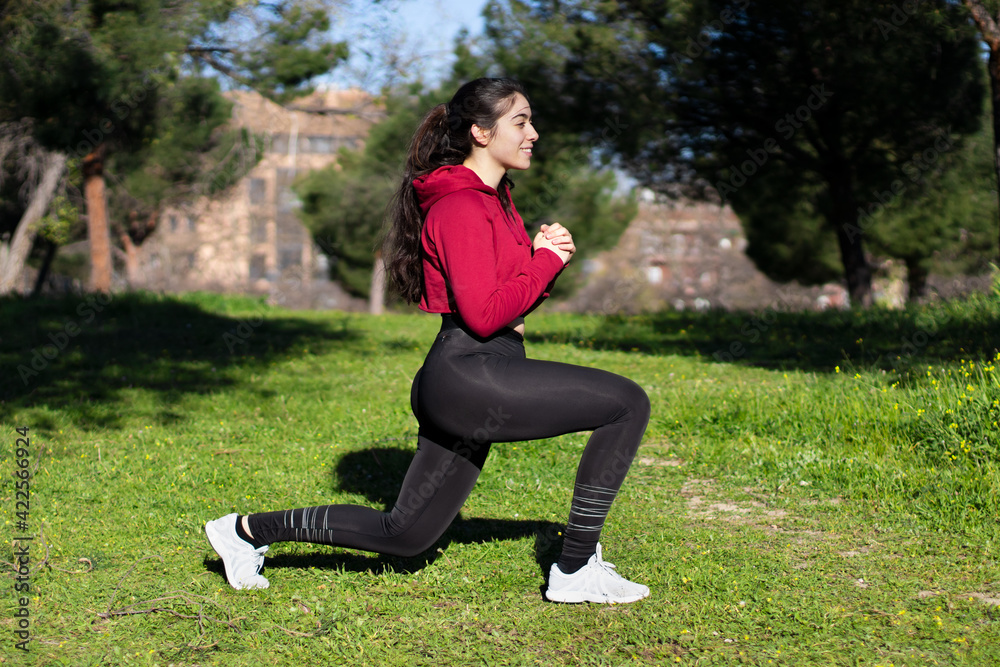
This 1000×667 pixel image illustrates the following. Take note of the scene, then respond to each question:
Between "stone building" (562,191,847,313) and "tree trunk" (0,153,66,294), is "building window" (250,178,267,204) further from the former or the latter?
"tree trunk" (0,153,66,294)

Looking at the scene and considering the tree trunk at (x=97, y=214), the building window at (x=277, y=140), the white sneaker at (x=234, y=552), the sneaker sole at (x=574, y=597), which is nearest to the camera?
the sneaker sole at (x=574, y=597)

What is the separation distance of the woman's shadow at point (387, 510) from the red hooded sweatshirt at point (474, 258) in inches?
55.6

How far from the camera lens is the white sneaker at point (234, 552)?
3.66m

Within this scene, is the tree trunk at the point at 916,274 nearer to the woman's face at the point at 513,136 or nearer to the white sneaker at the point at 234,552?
the woman's face at the point at 513,136

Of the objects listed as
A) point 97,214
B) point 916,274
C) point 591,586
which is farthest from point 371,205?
point 591,586

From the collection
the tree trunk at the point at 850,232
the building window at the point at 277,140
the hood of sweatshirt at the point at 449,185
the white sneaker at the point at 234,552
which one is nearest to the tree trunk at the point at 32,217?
the building window at the point at 277,140

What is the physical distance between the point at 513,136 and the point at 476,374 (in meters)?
0.88

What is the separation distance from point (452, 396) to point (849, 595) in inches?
71.7

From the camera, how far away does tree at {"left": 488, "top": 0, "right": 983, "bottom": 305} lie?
12.8 meters

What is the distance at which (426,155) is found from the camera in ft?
11.4

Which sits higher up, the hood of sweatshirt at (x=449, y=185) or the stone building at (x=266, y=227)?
the hood of sweatshirt at (x=449, y=185)

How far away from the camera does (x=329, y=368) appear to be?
9.22m

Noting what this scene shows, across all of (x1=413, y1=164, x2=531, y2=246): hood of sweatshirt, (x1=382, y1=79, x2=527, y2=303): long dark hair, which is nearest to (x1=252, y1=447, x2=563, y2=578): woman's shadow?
(x1=382, y1=79, x2=527, y2=303): long dark hair

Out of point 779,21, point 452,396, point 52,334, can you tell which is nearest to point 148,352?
point 52,334
